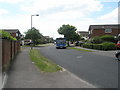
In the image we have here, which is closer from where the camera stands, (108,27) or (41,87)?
(41,87)

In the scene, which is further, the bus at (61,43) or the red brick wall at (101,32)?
the red brick wall at (101,32)

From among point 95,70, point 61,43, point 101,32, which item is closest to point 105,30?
point 101,32

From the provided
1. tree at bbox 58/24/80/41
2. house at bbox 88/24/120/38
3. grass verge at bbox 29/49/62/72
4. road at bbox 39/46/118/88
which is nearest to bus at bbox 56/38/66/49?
tree at bbox 58/24/80/41

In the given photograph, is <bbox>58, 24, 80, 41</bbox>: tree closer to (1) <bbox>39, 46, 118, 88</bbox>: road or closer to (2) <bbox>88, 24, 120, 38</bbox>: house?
(2) <bbox>88, 24, 120, 38</bbox>: house

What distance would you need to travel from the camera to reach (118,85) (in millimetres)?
5820

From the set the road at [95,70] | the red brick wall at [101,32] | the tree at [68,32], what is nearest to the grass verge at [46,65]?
the road at [95,70]

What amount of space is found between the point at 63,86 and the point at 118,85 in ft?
7.23

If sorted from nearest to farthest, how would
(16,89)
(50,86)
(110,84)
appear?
1. (16,89)
2. (50,86)
3. (110,84)

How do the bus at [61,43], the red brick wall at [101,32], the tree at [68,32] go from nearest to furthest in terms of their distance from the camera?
the bus at [61,43] → the red brick wall at [101,32] → the tree at [68,32]

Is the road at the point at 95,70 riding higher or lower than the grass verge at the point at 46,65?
lower

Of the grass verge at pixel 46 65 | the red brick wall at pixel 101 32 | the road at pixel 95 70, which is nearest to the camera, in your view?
the road at pixel 95 70

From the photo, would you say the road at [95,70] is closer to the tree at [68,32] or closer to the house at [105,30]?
the tree at [68,32]

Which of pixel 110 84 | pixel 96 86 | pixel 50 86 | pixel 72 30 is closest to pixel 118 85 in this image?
pixel 110 84

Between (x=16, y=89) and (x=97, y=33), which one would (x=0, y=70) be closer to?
(x=16, y=89)
